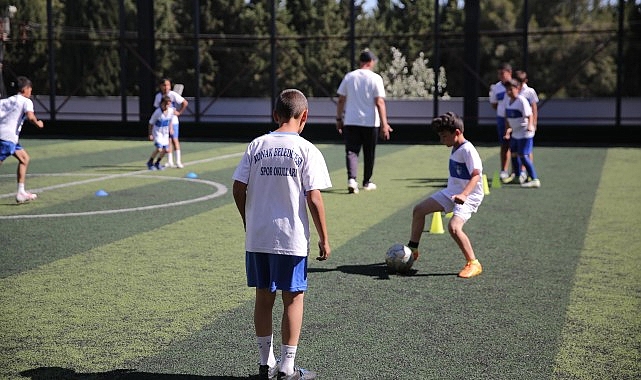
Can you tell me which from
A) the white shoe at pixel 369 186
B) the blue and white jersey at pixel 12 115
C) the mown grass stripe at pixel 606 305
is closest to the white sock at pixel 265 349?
the mown grass stripe at pixel 606 305

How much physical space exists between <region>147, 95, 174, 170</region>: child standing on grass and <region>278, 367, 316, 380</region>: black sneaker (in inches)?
503

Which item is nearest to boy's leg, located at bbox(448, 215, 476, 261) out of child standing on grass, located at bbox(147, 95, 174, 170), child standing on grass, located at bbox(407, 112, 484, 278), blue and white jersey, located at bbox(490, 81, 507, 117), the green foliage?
child standing on grass, located at bbox(407, 112, 484, 278)

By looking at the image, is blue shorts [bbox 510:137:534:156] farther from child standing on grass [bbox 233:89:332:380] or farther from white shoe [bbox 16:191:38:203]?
child standing on grass [bbox 233:89:332:380]

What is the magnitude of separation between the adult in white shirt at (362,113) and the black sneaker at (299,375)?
29.4ft

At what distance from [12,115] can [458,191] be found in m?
7.25

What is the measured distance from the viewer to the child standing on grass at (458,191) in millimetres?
8039

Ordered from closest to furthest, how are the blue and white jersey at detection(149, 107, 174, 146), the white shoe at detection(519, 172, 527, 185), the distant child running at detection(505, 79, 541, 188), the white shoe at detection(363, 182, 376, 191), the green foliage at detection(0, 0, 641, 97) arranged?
the white shoe at detection(363, 182, 376, 191), the distant child running at detection(505, 79, 541, 188), the white shoe at detection(519, 172, 527, 185), the blue and white jersey at detection(149, 107, 174, 146), the green foliage at detection(0, 0, 641, 97)

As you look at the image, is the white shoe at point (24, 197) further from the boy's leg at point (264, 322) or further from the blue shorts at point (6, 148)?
the boy's leg at point (264, 322)

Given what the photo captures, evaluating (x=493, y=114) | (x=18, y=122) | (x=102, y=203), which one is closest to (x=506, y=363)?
(x=102, y=203)

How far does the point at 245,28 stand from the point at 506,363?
181 ft

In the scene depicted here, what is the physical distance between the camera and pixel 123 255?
8.99m

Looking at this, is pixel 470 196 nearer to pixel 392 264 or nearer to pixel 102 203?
pixel 392 264

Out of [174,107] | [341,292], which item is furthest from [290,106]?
[174,107]

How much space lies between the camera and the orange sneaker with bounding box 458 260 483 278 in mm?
8016
